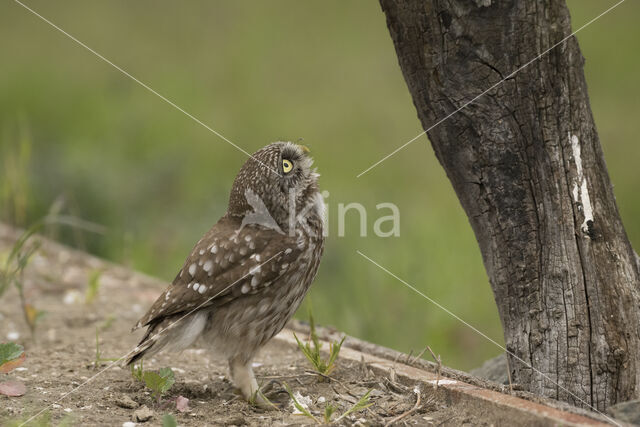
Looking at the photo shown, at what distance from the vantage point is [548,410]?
8.02ft

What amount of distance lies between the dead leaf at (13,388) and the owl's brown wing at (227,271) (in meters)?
0.55

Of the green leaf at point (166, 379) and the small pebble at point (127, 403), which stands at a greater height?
the green leaf at point (166, 379)

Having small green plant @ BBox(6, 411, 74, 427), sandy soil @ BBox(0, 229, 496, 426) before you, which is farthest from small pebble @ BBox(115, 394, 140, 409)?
small green plant @ BBox(6, 411, 74, 427)

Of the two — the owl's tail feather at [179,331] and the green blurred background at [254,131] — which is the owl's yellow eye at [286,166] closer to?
the owl's tail feather at [179,331]

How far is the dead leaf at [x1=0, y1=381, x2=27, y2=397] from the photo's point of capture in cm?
283

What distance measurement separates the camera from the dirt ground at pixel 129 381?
274cm

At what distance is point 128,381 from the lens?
10.5ft

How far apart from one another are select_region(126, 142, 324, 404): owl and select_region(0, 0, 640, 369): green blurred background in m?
1.70

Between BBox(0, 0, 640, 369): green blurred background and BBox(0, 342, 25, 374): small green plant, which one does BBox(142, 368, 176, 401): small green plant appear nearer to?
BBox(0, 342, 25, 374): small green plant

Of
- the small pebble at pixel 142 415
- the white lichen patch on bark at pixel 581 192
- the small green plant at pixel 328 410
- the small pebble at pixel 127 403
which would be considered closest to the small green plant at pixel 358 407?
the small green plant at pixel 328 410

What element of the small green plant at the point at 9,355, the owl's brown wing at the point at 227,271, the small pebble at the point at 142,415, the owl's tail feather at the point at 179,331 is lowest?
the small pebble at the point at 142,415

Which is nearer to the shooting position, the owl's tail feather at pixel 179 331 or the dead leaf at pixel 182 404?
the dead leaf at pixel 182 404

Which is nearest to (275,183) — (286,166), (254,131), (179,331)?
(286,166)

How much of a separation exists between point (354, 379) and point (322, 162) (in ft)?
18.3
